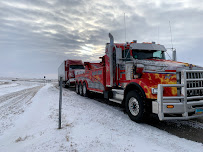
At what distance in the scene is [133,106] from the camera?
508cm

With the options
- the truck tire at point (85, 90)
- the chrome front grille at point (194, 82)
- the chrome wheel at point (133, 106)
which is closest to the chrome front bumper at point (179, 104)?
the chrome front grille at point (194, 82)

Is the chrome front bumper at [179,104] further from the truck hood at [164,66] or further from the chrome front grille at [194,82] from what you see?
the truck hood at [164,66]

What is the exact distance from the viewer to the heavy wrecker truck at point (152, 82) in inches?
162

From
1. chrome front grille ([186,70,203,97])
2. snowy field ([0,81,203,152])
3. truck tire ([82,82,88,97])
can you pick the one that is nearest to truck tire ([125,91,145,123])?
snowy field ([0,81,203,152])

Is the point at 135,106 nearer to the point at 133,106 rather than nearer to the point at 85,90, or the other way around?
the point at 133,106

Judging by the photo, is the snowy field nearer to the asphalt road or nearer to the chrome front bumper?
the asphalt road

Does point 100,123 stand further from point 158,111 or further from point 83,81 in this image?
point 83,81

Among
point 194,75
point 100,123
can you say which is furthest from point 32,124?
point 194,75

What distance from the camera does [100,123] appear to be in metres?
4.75

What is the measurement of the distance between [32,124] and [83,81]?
6.36m

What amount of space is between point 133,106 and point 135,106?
0.08m

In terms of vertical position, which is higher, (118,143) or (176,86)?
(176,86)

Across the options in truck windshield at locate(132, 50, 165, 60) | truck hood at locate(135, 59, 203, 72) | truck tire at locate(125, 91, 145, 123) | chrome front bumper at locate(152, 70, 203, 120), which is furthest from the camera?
truck windshield at locate(132, 50, 165, 60)

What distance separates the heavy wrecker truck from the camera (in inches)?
162
